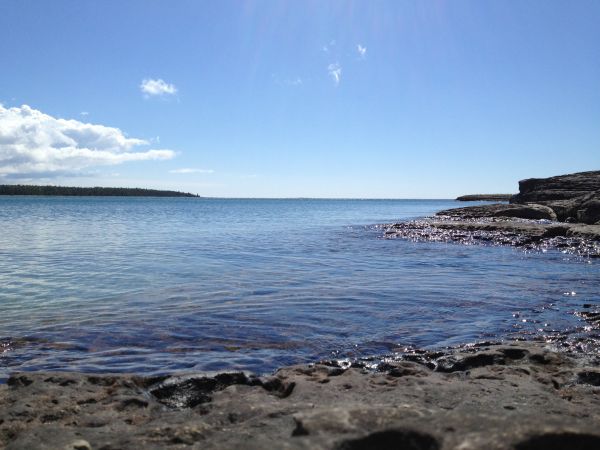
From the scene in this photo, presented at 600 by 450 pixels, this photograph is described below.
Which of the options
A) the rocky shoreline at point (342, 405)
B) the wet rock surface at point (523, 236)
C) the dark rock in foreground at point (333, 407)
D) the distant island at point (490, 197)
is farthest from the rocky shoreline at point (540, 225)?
the distant island at point (490, 197)

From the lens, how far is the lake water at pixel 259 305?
7.50m

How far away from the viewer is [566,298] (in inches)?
465

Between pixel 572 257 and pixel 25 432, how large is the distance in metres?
21.5

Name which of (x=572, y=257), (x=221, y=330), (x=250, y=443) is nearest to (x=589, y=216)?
(x=572, y=257)

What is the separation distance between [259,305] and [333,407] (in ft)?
23.9

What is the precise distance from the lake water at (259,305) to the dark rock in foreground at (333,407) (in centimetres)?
134

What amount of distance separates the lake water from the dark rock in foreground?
1.34 m

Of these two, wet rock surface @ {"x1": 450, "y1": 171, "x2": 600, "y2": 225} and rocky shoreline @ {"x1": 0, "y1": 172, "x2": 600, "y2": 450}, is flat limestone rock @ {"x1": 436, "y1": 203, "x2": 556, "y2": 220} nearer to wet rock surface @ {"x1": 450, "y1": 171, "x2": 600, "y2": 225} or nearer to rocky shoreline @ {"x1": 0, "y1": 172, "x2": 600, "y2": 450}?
wet rock surface @ {"x1": 450, "y1": 171, "x2": 600, "y2": 225}

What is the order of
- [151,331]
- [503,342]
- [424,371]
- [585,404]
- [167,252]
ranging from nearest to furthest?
1. [585,404]
2. [424,371]
3. [503,342]
4. [151,331]
5. [167,252]

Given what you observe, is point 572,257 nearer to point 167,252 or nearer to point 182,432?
point 167,252

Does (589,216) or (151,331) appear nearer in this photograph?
(151,331)

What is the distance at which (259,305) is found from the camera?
35.7 feet

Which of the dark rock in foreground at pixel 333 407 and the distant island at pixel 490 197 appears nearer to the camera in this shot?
the dark rock in foreground at pixel 333 407

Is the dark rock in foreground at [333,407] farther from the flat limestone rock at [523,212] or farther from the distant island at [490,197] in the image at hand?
the distant island at [490,197]
